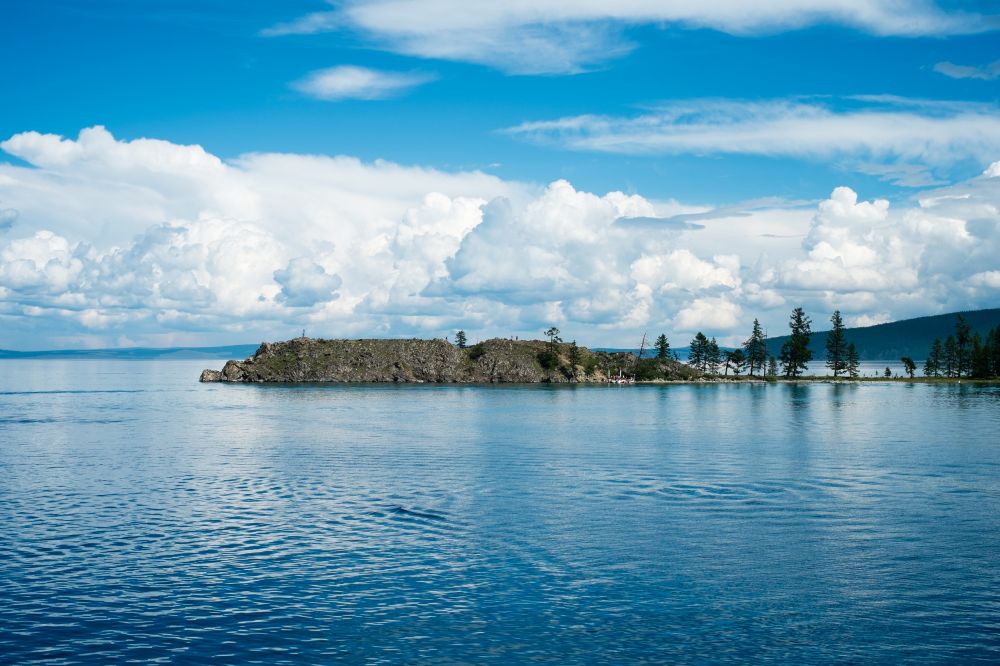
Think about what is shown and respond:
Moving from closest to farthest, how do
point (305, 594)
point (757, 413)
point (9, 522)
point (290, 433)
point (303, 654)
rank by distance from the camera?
point (303, 654), point (305, 594), point (9, 522), point (290, 433), point (757, 413)

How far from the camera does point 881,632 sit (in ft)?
86.3

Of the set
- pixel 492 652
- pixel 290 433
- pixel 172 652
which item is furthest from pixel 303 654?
pixel 290 433

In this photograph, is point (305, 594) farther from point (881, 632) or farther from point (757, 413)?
point (757, 413)

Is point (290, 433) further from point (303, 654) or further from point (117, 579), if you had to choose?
point (303, 654)

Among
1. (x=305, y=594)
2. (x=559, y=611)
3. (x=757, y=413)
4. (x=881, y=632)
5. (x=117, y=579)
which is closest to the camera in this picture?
(x=881, y=632)

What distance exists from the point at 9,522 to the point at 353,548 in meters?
20.9

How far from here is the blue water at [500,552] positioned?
25672 millimetres

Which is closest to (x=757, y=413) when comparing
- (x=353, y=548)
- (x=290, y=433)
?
(x=290, y=433)

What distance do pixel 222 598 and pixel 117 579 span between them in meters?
5.85

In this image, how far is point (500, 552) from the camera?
120ft

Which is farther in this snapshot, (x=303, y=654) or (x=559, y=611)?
(x=559, y=611)

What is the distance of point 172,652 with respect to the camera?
24562 millimetres

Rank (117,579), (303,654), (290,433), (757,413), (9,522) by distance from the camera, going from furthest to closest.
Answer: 1. (757,413)
2. (290,433)
3. (9,522)
4. (117,579)
5. (303,654)

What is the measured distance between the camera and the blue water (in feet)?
84.2
